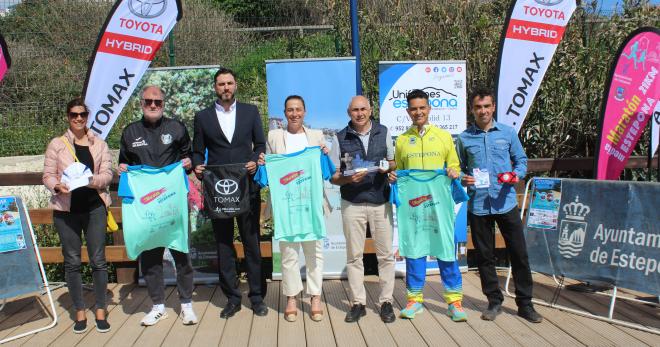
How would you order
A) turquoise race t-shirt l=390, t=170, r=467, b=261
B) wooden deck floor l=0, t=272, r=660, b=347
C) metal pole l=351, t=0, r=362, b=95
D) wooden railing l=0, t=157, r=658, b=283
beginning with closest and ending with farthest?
wooden deck floor l=0, t=272, r=660, b=347
turquoise race t-shirt l=390, t=170, r=467, b=261
metal pole l=351, t=0, r=362, b=95
wooden railing l=0, t=157, r=658, b=283

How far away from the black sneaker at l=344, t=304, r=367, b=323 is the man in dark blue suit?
2.31 ft

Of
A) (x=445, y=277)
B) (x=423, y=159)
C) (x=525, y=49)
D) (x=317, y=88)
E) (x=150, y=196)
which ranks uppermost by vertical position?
(x=525, y=49)

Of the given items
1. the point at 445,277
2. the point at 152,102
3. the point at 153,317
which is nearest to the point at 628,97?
the point at 445,277

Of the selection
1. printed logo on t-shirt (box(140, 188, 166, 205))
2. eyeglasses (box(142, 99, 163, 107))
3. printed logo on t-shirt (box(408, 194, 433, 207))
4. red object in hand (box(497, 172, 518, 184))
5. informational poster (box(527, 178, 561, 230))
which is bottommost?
informational poster (box(527, 178, 561, 230))

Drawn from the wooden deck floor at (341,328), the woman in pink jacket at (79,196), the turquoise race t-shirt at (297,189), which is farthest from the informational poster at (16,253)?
the turquoise race t-shirt at (297,189)

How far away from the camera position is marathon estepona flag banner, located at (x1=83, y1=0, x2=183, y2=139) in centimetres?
562

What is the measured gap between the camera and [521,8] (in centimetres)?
586

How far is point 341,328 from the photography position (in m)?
4.45

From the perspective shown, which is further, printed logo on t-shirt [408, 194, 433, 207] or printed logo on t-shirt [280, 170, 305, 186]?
printed logo on t-shirt [280, 170, 305, 186]

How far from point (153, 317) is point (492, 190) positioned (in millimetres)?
2858

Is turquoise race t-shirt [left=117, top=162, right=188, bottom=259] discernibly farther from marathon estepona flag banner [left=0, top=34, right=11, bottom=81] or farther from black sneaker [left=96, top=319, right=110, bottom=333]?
marathon estepona flag banner [left=0, top=34, right=11, bottom=81]

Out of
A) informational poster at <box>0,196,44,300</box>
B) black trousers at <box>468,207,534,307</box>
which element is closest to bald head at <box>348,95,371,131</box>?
black trousers at <box>468,207,534,307</box>

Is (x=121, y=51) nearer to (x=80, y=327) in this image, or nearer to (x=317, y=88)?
(x=317, y=88)

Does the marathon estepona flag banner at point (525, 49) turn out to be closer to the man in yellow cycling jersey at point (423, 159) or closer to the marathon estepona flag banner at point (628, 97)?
the marathon estepona flag banner at point (628, 97)
